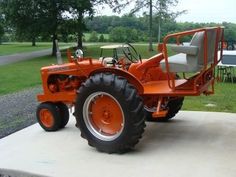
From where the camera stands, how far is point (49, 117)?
22.1 feet

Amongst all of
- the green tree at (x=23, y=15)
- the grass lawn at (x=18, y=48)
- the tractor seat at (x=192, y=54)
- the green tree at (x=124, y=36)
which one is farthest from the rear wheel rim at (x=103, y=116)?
the grass lawn at (x=18, y=48)

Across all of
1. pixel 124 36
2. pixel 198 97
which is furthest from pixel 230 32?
pixel 124 36

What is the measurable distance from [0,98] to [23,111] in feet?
7.28

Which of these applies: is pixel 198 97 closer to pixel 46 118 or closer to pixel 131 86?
pixel 46 118

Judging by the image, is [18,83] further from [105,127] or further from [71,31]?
[71,31]

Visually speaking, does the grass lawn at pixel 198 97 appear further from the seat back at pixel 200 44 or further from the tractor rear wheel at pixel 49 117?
the seat back at pixel 200 44

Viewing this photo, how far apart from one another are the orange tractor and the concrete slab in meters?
0.28

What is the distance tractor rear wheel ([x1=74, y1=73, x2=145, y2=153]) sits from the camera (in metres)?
5.26

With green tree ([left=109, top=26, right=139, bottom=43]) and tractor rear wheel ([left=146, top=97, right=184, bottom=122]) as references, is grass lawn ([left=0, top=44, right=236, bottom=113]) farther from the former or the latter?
green tree ([left=109, top=26, right=139, bottom=43])

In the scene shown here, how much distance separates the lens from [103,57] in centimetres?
641

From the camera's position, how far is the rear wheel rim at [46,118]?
669 centimetres

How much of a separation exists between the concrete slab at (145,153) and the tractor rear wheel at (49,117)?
0.11 m

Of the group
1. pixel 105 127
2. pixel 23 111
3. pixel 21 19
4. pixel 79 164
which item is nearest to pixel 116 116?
pixel 105 127

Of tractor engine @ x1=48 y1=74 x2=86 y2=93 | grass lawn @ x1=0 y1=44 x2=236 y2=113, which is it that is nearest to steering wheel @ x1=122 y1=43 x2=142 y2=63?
tractor engine @ x1=48 y1=74 x2=86 y2=93
